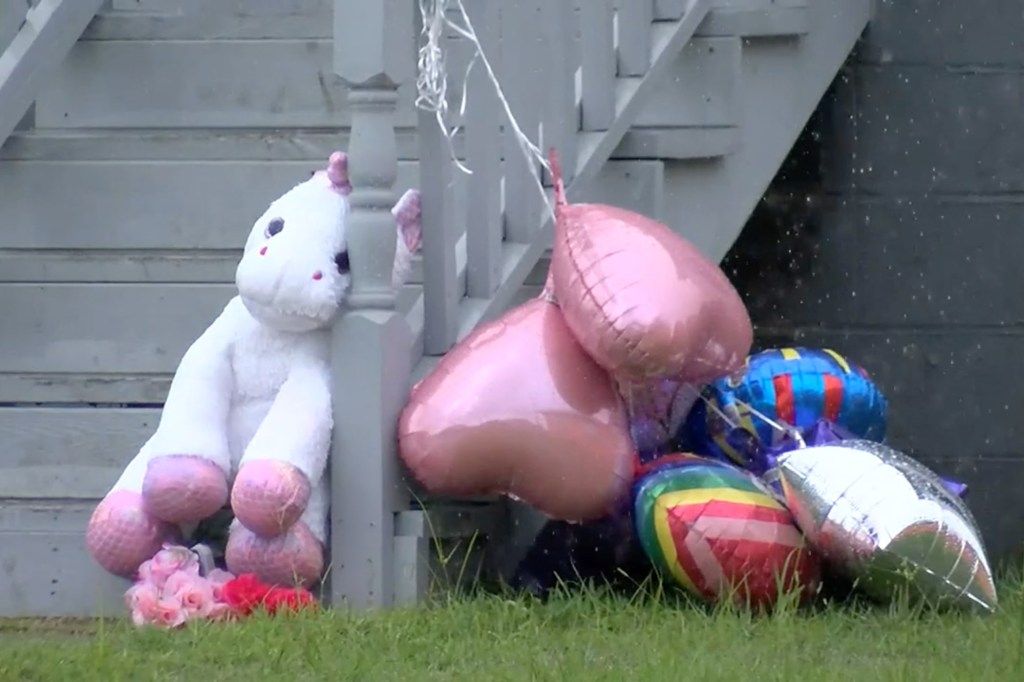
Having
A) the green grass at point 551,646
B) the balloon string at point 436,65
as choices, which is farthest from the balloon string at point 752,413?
the balloon string at point 436,65

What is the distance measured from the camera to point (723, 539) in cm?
327

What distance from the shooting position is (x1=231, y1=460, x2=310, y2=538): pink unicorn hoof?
3.23 m

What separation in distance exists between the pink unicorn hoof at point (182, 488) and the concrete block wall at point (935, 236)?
1.88 metres

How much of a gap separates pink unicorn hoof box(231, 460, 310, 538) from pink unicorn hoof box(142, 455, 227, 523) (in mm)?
61

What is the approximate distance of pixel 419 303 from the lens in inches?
150

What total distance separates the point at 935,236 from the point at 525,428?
1.77 meters

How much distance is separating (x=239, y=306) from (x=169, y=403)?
0.25 metres

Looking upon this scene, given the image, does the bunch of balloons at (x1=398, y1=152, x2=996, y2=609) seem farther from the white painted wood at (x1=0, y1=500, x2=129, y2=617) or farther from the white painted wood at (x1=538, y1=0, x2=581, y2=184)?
the white painted wood at (x1=0, y1=500, x2=129, y2=617)

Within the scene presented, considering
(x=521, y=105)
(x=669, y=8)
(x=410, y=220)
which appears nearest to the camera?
(x=410, y=220)

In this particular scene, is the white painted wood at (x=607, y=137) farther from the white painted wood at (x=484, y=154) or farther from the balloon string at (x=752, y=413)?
the balloon string at (x=752, y=413)

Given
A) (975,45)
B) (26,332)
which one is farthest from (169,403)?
(975,45)

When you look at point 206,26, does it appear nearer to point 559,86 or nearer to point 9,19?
point 9,19

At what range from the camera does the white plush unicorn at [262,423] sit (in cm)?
329

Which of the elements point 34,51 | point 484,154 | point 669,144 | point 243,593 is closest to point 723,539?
point 243,593
